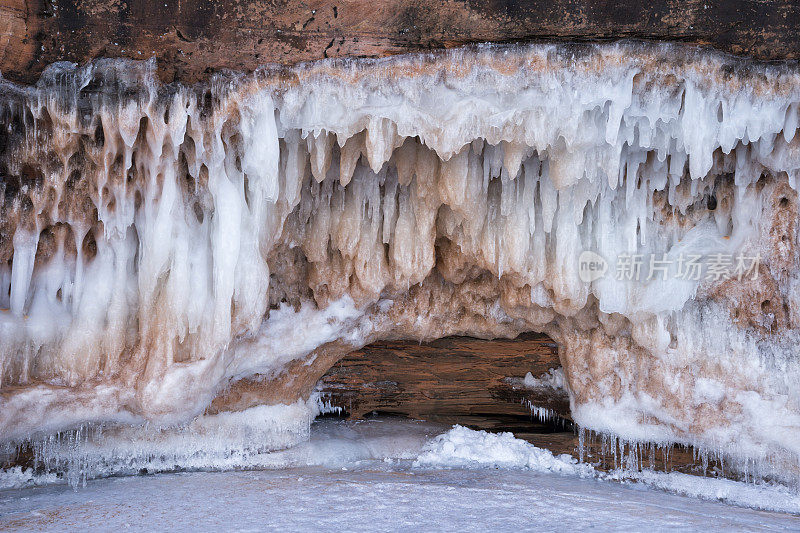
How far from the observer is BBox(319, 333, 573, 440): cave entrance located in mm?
7168

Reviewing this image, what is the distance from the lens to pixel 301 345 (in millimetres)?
6332

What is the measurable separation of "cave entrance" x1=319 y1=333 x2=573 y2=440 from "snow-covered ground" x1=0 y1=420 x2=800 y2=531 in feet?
2.33

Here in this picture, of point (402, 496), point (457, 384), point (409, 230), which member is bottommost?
point (402, 496)

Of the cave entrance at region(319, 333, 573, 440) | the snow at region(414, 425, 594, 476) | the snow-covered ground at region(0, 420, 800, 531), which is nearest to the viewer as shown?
the snow-covered ground at region(0, 420, 800, 531)

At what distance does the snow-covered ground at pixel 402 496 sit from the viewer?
4.35 metres

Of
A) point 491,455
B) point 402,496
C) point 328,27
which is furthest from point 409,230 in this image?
point 491,455

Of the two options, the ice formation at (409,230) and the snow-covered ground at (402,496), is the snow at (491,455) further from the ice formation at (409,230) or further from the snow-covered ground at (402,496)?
the ice formation at (409,230)

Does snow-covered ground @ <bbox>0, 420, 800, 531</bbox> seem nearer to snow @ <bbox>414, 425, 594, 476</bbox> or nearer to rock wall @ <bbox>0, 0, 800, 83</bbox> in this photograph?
snow @ <bbox>414, 425, 594, 476</bbox>

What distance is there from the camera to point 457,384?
7.52 metres

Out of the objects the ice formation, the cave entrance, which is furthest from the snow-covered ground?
the cave entrance

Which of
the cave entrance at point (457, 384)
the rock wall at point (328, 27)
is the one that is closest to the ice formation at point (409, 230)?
the rock wall at point (328, 27)

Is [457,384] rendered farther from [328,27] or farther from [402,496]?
[328,27]

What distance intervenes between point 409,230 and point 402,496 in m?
2.15

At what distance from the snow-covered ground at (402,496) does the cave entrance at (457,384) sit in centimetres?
71
